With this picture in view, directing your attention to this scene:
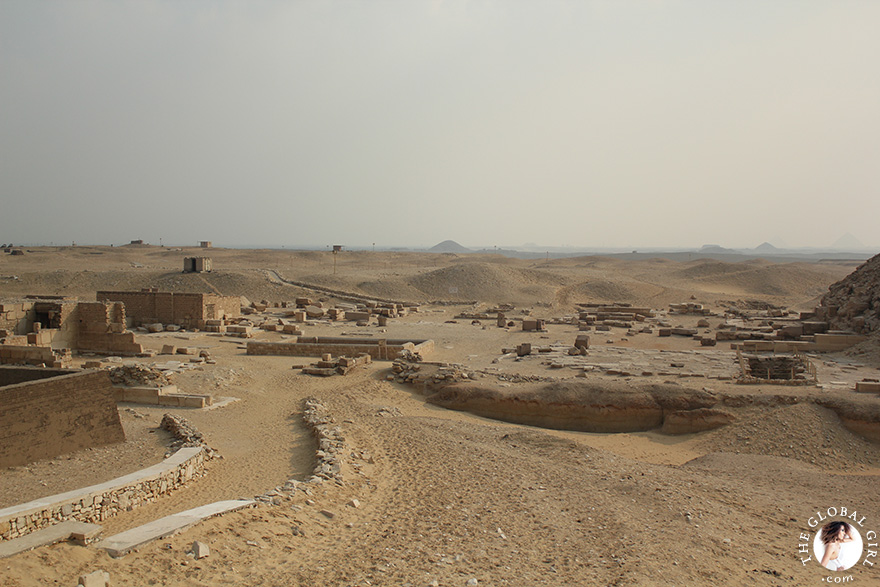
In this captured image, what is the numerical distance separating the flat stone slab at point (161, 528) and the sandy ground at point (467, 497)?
0.34 ft

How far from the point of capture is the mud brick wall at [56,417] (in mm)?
9555

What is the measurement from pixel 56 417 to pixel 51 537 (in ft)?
15.8

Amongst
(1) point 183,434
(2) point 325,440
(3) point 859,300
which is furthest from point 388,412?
(3) point 859,300

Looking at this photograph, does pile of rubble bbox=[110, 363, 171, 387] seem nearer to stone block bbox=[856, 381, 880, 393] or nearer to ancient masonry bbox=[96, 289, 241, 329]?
ancient masonry bbox=[96, 289, 241, 329]

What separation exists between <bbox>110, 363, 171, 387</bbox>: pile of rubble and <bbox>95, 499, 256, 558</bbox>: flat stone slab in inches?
333

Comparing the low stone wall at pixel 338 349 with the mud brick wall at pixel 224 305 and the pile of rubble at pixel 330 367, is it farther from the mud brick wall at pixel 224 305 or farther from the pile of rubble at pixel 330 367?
the mud brick wall at pixel 224 305

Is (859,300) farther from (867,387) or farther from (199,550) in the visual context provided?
(199,550)

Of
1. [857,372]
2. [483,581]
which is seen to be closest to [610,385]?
[857,372]

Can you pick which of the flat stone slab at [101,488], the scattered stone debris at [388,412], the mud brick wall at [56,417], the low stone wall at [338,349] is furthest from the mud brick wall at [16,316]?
the flat stone slab at [101,488]

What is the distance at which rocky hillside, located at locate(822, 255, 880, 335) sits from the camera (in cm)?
2444

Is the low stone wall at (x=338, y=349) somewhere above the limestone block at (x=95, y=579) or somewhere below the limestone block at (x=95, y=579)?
below

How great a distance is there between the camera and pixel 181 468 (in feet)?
30.5


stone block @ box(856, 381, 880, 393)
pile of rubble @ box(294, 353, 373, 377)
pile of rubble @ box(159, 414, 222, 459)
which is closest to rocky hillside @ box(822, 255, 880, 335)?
stone block @ box(856, 381, 880, 393)

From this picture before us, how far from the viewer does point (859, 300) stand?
1031 inches
